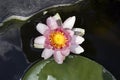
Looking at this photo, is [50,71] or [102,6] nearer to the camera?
[50,71]

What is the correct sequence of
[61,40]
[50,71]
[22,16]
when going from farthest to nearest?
1. [22,16]
2. [50,71]
3. [61,40]

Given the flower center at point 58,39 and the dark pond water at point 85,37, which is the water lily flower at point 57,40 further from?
the dark pond water at point 85,37

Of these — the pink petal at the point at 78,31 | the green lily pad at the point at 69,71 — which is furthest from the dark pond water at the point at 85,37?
the pink petal at the point at 78,31

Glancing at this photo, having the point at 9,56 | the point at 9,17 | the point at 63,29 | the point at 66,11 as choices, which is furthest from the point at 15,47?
the point at 63,29

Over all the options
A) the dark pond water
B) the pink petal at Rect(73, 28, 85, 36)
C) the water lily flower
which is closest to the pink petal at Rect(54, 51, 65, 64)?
the water lily flower

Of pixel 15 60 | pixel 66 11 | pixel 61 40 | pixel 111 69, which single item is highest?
pixel 61 40

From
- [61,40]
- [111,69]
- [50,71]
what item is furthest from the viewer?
[111,69]

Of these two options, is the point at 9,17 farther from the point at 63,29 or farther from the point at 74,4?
the point at 63,29

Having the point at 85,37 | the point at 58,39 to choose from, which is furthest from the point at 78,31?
the point at 85,37

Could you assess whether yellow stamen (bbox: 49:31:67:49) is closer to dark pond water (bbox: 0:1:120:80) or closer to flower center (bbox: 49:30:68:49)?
flower center (bbox: 49:30:68:49)
